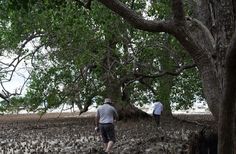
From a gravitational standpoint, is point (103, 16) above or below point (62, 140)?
above

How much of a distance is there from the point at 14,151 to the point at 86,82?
6.81 m

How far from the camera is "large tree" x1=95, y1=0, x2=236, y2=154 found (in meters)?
6.55

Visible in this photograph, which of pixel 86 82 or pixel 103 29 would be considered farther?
pixel 86 82

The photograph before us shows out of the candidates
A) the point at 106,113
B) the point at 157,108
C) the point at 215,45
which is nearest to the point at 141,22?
the point at 215,45

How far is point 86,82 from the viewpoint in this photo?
22.3 m

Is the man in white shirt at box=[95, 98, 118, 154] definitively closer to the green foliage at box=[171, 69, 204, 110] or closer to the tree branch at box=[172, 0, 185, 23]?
the tree branch at box=[172, 0, 185, 23]

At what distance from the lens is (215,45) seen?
312 inches

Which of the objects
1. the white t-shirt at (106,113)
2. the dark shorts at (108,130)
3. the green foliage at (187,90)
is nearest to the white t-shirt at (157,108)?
the green foliage at (187,90)

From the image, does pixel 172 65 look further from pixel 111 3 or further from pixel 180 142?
pixel 111 3

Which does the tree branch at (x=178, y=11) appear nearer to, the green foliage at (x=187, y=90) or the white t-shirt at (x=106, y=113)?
the white t-shirt at (x=106, y=113)

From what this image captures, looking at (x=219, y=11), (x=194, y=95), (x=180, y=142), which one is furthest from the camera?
Answer: (x=194, y=95)

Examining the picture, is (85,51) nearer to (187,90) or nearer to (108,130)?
(108,130)

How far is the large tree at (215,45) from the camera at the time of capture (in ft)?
21.5

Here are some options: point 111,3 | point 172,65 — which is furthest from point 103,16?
point 111,3
